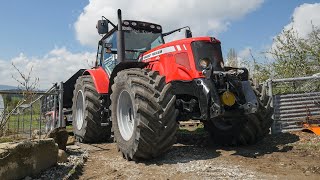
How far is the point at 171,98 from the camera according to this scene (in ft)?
18.0

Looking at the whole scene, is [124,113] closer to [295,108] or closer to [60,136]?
[60,136]

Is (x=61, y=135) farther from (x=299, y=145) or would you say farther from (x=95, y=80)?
(x=299, y=145)

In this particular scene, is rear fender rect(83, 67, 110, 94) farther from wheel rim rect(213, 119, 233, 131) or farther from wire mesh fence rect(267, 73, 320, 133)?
wire mesh fence rect(267, 73, 320, 133)

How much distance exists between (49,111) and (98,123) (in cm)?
342

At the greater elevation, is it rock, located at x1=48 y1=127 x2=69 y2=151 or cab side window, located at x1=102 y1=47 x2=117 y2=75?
cab side window, located at x1=102 y1=47 x2=117 y2=75

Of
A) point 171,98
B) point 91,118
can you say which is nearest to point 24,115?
point 91,118

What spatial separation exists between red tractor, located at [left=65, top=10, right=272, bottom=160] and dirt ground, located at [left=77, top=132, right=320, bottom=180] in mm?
300

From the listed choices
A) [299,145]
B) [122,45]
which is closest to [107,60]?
[122,45]

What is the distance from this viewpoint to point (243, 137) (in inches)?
268

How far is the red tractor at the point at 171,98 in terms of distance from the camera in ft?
17.7

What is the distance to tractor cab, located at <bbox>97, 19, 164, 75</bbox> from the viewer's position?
7880 millimetres

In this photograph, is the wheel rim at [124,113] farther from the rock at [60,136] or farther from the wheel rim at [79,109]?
the wheel rim at [79,109]

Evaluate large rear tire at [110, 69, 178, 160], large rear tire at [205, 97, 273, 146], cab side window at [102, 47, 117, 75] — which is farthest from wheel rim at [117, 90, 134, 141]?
cab side window at [102, 47, 117, 75]

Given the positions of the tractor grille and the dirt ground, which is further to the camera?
the tractor grille
